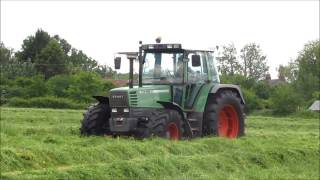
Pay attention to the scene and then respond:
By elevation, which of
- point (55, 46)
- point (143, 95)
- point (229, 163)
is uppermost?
point (55, 46)

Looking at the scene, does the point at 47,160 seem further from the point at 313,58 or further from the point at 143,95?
the point at 313,58

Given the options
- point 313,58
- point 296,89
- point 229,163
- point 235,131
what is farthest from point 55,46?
point 229,163

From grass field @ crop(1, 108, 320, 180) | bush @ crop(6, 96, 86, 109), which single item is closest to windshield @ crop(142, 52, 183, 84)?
grass field @ crop(1, 108, 320, 180)

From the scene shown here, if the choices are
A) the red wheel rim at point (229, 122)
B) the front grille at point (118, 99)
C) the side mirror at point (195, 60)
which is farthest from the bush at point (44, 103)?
the front grille at point (118, 99)

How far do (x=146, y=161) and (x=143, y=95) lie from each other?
175 inches

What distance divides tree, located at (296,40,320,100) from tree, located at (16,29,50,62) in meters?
32.5

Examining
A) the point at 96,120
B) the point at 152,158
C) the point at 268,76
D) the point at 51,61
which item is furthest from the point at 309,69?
the point at 152,158

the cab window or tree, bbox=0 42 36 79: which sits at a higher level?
tree, bbox=0 42 36 79

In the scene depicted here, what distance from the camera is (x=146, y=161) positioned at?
10.2m

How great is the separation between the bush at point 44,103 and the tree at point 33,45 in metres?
28.5

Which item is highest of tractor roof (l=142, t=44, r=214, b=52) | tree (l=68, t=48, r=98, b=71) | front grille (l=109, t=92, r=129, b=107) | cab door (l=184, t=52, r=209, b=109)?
tree (l=68, t=48, r=98, b=71)

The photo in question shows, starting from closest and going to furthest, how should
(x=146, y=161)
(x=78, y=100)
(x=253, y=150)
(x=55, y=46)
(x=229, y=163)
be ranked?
(x=146, y=161)
(x=229, y=163)
(x=253, y=150)
(x=78, y=100)
(x=55, y=46)

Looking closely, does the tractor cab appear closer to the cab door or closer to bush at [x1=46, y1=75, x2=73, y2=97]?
the cab door

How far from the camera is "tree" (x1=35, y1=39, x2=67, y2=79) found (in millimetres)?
67925
